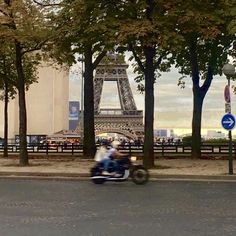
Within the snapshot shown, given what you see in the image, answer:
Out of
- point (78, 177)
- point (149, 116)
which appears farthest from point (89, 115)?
point (78, 177)

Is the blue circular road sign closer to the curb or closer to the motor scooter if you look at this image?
the curb

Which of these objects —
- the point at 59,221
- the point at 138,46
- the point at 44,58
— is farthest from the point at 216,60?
the point at 59,221

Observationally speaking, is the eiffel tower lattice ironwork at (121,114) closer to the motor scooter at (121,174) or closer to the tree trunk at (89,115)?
the tree trunk at (89,115)

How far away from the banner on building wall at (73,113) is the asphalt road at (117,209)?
133 m

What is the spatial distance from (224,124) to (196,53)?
1269 centimetres

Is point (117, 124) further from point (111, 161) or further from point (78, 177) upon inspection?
point (111, 161)

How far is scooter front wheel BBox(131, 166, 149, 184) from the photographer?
19.5 metres

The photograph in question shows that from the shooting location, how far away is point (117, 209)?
12500 mm

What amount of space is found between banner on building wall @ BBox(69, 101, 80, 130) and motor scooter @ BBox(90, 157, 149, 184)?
130 meters

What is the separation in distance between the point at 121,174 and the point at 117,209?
22.7 feet

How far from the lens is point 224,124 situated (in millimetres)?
22797

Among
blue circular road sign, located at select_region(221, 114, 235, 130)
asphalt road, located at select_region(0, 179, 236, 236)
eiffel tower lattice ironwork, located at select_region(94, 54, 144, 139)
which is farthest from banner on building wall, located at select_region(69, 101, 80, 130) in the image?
asphalt road, located at select_region(0, 179, 236, 236)

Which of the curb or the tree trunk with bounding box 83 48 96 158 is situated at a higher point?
the tree trunk with bounding box 83 48 96 158

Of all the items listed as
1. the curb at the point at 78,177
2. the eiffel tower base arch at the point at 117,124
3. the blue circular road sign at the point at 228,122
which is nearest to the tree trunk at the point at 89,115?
the curb at the point at 78,177
